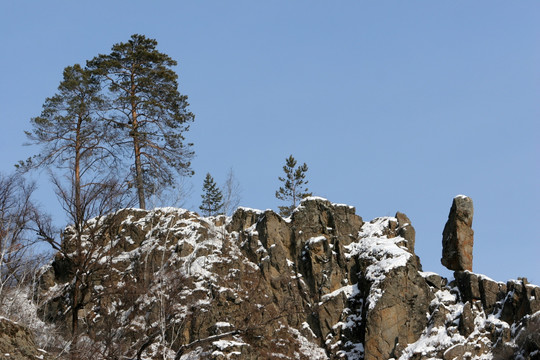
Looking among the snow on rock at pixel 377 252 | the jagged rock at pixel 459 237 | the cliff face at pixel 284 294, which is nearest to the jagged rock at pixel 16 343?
the cliff face at pixel 284 294

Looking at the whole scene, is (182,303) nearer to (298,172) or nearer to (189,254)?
(189,254)

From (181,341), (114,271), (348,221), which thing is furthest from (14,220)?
(348,221)

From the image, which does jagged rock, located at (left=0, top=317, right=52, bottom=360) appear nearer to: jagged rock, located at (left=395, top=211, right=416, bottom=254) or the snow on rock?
the snow on rock

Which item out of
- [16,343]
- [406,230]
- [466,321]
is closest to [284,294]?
[406,230]

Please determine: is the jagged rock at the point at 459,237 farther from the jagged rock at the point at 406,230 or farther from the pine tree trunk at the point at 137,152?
the pine tree trunk at the point at 137,152

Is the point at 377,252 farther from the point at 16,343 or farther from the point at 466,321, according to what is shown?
the point at 16,343

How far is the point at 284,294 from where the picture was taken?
89.6 ft

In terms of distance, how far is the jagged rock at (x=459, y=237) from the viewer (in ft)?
90.4

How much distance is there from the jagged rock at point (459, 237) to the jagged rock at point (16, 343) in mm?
19366

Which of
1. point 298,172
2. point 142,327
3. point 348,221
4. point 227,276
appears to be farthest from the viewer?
point 298,172

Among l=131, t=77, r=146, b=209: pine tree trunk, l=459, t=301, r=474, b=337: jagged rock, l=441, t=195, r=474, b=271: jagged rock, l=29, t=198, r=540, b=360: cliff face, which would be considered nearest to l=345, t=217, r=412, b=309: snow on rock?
l=29, t=198, r=540, b=360: cliff face

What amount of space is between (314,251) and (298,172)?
73.3ft

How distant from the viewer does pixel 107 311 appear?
26344mm

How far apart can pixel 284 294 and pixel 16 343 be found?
632 inches
